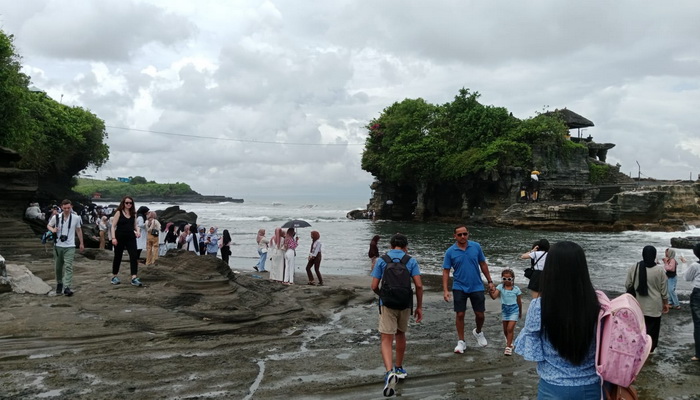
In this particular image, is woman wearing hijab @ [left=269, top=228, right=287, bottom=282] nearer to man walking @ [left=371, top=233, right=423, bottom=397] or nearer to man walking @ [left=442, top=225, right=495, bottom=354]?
man walking @ [left=442, top=225, right=495, bottom=354]

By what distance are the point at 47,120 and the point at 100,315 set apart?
37673mm

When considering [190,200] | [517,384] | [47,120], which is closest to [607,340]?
[517,384]

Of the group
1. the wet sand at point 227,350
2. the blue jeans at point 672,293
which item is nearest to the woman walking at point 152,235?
the wet sand at point 227,350

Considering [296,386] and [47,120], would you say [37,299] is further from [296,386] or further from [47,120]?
[47,120]

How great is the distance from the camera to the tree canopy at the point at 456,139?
49094 mm

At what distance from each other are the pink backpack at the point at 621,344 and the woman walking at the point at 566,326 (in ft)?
0.25

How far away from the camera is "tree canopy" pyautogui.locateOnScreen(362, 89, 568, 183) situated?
4909cm

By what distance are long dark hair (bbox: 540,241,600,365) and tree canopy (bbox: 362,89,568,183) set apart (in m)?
46.5

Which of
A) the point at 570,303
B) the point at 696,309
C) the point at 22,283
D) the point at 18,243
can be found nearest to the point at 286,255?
the point at 22,283

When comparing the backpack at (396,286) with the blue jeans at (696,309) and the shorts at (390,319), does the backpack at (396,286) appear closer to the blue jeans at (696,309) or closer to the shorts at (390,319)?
the shorts at (390,319)

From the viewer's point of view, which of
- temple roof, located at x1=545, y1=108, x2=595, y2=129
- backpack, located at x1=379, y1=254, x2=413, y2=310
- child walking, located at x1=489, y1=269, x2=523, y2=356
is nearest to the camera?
backpack, located at x1=379, y1=254, x2=413, y2=310

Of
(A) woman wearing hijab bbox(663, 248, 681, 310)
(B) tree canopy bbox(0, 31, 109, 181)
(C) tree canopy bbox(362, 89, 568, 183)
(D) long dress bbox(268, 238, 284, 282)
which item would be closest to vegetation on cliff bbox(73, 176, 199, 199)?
(B) tree canopy bbox(0, 31, 109, 181)

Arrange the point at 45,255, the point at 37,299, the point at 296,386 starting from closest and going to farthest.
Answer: the point at 296,386 < the point at 37,299 < the point at 45,255

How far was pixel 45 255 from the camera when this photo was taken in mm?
14625
